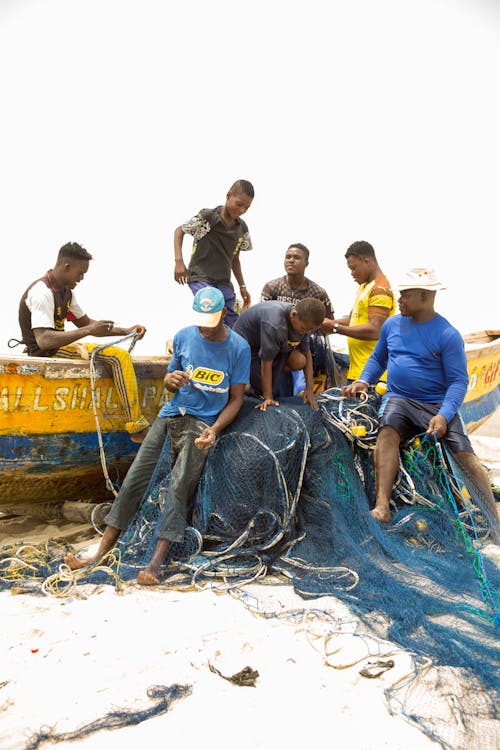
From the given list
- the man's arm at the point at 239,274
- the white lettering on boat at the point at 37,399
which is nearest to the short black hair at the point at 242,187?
the man's arm at the point at 239,274

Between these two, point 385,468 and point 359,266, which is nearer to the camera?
point 385,468

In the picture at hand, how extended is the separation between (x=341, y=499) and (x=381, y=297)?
7.05 ft

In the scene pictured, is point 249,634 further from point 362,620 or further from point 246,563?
point 246,563

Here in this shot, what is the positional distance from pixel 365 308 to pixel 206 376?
195 centimetres

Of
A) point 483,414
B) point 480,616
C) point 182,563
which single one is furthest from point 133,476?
point 483,414

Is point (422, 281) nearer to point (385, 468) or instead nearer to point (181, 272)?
point (385, 468)

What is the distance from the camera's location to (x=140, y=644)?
318 centimetres

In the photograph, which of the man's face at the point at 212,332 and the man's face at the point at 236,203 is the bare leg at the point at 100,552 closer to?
the man's face at the point at 212,332

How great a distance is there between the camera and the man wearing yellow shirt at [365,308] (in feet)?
18.2

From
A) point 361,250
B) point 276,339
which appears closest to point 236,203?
point 361,250

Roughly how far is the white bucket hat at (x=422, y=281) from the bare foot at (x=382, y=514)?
1.67 meters

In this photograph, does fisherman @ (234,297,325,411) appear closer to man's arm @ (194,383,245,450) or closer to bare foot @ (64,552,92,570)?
man's arm @ (194,383,245,450)

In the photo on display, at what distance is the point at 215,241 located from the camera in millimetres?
6008

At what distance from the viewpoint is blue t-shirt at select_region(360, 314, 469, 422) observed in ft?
15.0
